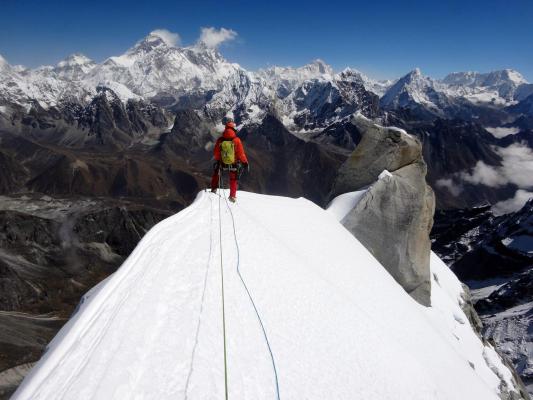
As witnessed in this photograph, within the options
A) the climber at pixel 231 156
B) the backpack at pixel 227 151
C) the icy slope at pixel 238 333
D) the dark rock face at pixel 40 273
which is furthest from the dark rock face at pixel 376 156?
the dark rock face at pixel 40 273

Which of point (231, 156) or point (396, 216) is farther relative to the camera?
point (396, 216)

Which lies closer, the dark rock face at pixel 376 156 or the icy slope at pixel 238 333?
the icy slope at pixel 238 333

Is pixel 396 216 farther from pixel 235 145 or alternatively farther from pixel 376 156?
pixel 235 145

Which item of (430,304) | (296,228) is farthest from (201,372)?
(430,304)

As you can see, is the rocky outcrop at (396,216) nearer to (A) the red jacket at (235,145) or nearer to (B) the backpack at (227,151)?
(A) the red jacket at (235,145)

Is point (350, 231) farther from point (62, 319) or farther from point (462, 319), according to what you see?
point (62, 319)

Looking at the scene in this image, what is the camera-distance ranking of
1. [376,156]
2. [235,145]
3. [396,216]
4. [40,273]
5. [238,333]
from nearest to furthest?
1. [238,333]
2. [235,145]
3. [396,216]
4. [376,156]
5. [40,273]

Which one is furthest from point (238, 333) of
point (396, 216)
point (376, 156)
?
point (376, 156)
